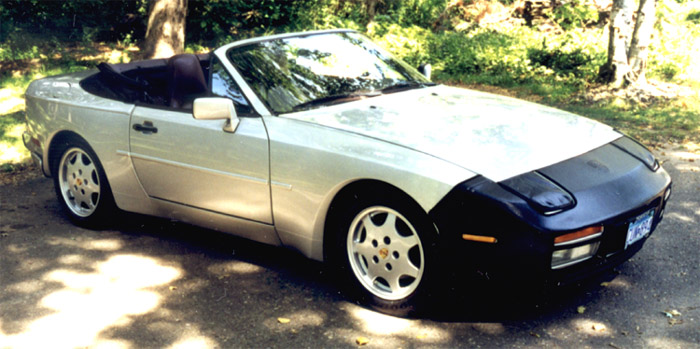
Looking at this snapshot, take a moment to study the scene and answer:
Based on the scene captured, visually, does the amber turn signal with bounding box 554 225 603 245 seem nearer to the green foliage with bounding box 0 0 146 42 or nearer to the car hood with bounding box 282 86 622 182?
the car hood with bounding box 282 86 622 182

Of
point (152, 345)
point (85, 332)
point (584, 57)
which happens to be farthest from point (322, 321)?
point (584, 57)

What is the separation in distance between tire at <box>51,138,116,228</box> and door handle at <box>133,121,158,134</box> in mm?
625

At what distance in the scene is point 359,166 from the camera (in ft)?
13.0

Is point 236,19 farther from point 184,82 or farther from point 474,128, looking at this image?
point 474,128

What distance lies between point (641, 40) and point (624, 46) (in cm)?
24

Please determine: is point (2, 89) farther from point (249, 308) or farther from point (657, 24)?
point (657, 24)

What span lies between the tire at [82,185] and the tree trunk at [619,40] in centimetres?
748

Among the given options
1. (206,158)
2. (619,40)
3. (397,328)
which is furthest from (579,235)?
(619,40)

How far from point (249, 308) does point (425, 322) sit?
1.06 m

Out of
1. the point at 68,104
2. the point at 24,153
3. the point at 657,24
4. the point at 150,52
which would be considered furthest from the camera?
the point at 657,24

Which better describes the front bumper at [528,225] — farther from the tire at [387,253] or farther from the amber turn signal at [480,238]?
the tire at [387,253]

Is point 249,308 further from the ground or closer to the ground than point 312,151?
closer to the ground

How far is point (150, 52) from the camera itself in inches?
422

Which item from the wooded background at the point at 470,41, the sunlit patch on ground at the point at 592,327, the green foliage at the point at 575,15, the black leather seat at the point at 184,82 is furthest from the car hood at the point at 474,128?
the green foliage at the point at 575,15
